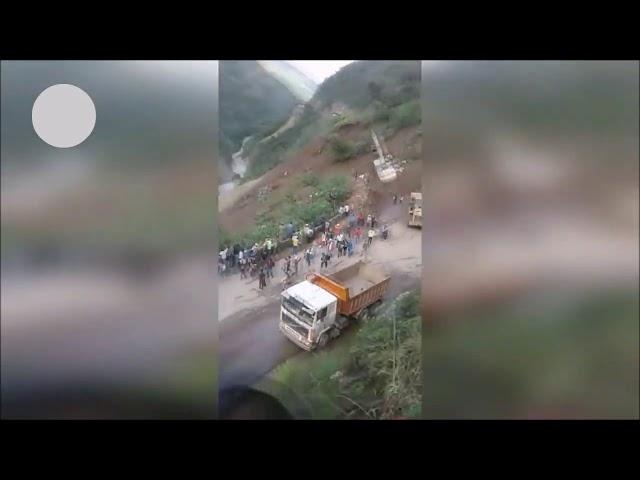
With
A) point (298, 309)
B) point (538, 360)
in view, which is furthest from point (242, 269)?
point (538, 360)

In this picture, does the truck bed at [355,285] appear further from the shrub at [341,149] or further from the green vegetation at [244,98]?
the green vegetation at [244,98]

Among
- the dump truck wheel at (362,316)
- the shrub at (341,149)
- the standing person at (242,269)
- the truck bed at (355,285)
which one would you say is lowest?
the dump truck wheel at (362,316)

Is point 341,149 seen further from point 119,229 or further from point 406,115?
point 119,229

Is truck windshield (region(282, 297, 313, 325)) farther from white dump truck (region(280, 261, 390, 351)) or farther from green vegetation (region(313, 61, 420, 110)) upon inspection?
green vegetation (region(313, 61, 420, 110))

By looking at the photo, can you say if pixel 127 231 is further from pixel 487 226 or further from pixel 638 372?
pixel 638 372

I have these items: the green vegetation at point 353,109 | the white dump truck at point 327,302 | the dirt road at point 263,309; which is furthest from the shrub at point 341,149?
the white dump truck at point 327,302

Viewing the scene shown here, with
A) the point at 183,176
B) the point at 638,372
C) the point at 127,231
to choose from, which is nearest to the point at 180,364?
the point at 127,231
